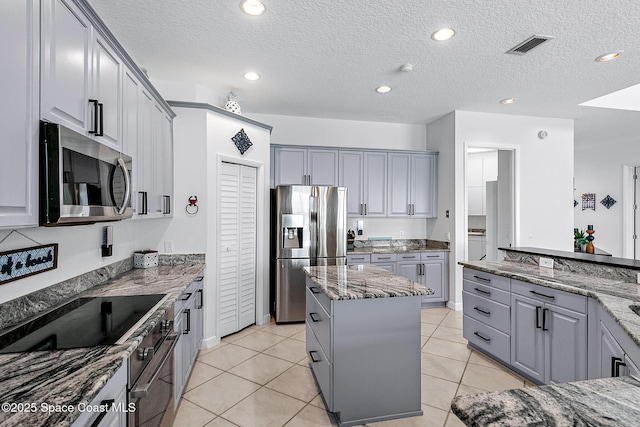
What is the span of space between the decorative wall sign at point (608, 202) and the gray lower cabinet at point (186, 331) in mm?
7561

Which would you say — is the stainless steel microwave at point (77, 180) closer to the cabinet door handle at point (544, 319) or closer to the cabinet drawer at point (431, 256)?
the cabinet door handle at point (544, 319)

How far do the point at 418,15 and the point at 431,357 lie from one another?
292 cm

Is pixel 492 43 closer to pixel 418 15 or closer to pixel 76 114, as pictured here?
pixel 418 15

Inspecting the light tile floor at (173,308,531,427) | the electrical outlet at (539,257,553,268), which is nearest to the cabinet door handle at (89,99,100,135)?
the light tile floor at (173,308,531,427)

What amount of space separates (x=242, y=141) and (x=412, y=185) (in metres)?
2.70

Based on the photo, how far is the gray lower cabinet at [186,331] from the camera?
2.08 meters

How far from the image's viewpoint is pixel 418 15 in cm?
231

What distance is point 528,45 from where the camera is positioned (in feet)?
8.91

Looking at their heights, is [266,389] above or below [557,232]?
below

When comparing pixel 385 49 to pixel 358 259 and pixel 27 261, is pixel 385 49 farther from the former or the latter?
pixel 27 261

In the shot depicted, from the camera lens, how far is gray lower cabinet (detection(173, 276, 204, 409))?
2080 millimetres

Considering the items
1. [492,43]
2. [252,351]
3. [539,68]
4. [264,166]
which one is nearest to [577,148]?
[539,68]

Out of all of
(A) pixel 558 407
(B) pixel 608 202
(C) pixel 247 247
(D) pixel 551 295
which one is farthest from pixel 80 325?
(B) pixel 608 202

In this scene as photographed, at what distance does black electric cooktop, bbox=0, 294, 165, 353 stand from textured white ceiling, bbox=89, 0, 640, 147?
1998 mm
